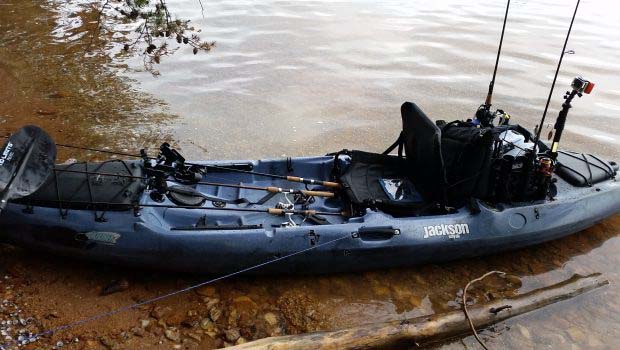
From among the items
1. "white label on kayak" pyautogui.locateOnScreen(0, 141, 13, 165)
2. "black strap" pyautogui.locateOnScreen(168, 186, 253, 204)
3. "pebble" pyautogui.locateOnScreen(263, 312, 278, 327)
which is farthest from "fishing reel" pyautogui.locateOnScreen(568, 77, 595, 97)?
"white label on kayak" pyautogui.locateOnScreen(0, 141, 13, 165)

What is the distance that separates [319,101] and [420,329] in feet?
21.8

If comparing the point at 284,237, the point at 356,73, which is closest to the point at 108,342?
the point at 284,237

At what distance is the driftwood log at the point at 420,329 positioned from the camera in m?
4.46

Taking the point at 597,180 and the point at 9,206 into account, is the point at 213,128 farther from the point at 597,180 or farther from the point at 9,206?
the point at 597,180

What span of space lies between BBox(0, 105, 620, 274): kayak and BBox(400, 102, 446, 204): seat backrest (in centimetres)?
12

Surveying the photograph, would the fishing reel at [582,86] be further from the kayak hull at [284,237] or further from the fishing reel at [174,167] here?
the fishing reel at [174,167]

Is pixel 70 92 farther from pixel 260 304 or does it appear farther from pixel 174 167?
pixel 260 304

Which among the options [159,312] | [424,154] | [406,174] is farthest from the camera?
[406,174]

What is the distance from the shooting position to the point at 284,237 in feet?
17.7

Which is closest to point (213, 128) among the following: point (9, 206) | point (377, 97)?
point (377, 97)

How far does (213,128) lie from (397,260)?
4.84 meters

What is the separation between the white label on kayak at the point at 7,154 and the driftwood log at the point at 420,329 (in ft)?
9.00

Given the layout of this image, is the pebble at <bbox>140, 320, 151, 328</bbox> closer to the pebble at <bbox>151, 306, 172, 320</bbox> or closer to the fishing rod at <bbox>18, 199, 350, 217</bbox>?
the pebble at <bbox>151, 306, 172, 320</bbox>

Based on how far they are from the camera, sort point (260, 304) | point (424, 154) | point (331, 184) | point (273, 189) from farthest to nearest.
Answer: point (331, 184) < point (424, 154) < point (273, 189) < point (260, 304)
